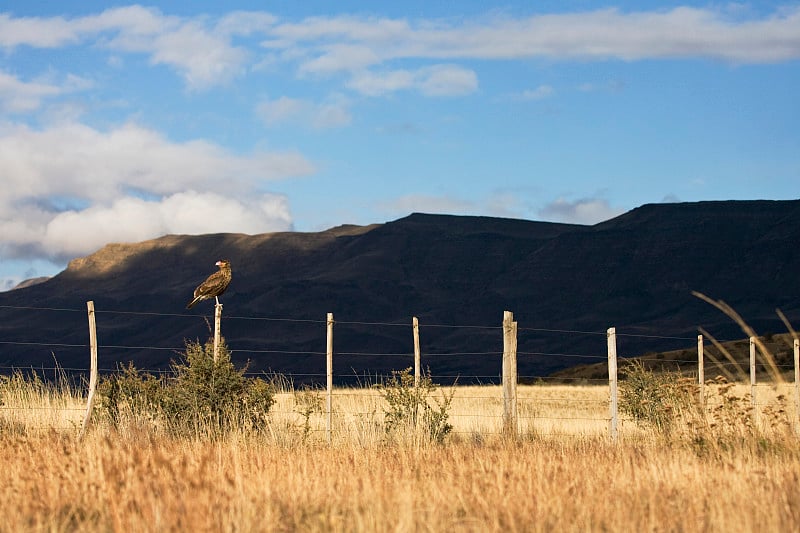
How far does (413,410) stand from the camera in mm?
14094

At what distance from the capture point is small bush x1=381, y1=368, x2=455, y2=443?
544 inches

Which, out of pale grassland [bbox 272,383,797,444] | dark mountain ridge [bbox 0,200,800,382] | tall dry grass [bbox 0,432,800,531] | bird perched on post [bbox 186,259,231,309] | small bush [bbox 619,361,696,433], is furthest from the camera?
dark mountain ridge [bbox 0,200,800,382]

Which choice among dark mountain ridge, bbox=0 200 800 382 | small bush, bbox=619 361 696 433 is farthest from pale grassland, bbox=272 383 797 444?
dark mountain ridge, bbox=0 200 800 382

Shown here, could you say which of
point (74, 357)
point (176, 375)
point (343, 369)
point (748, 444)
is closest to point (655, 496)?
point (748, 444)

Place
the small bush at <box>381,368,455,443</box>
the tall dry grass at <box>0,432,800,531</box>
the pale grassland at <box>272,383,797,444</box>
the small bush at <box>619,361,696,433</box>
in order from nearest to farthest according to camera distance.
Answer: the tall dry grass at <box>0,432,800,531</box> → the small bush at <box>619,361,696,433</box> → the small bush at <box>381,368,455,443</box> → the pale grassland at <box>272,383,797,444</box>

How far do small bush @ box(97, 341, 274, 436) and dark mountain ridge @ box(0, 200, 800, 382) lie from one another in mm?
99495

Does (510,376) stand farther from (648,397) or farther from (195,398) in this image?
(648,397)

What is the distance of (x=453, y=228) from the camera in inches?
7628

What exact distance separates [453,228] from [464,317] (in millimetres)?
51671

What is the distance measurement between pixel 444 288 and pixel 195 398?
146625 millimetres

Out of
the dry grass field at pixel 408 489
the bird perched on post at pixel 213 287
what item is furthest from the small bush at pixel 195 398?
the dry grass field at pixel 408 489

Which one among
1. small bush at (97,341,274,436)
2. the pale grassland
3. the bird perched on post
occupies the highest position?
the bird perched on post

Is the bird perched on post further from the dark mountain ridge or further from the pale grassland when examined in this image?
the dark mountain ridge

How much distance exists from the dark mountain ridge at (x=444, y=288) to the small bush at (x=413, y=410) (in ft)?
329
